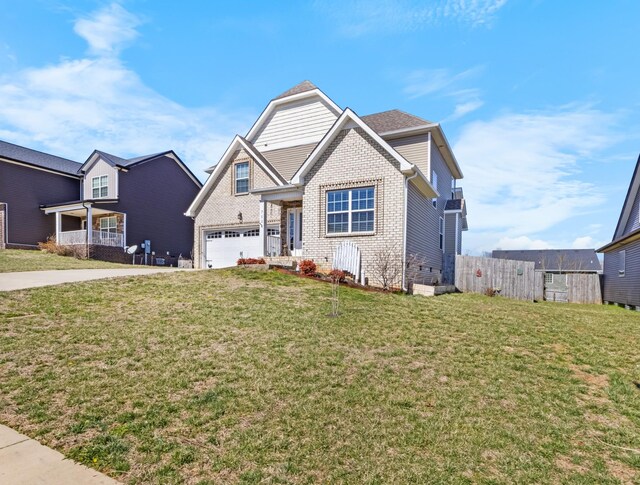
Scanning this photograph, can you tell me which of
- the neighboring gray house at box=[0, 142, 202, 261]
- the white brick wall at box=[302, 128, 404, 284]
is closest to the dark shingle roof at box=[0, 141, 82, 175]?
the neighboring gray house at box=[0, 142, 202, 261]

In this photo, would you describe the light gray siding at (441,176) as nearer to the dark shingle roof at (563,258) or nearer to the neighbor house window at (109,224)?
the neighbor house window at (109,224)

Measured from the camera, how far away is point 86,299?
8.88 meters

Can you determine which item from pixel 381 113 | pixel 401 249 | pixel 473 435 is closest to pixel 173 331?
pixel 473 435

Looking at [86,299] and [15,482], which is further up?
[86,299]

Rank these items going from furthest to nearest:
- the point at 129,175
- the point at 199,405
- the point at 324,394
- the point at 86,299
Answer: the point at 129,175
the point at 86,299
the point at 324,394
the point at 199,405

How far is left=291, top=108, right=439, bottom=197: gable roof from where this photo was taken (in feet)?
43.9

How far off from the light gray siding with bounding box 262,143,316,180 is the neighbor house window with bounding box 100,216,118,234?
14.1 meters

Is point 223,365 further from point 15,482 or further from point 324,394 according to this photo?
point 15,482

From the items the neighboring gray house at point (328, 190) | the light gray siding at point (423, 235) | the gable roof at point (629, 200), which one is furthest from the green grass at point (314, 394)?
the gable roof at point (629, 200)

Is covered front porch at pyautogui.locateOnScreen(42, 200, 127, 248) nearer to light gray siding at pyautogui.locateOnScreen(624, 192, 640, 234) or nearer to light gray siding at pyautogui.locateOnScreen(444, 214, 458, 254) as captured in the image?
light gray siding at pyautogui.locateOnScreen(444, 214, 458, 254)

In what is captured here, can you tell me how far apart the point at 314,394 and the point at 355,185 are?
10.5m

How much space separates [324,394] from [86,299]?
703cm

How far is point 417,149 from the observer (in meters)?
17.9

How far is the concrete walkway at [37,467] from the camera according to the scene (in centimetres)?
306
